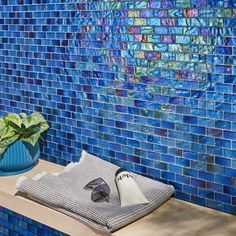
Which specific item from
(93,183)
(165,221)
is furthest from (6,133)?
(165,221)

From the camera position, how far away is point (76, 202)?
1272mm

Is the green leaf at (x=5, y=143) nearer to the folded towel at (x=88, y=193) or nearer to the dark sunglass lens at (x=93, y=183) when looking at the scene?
the folded towel at (x=88, y=193)

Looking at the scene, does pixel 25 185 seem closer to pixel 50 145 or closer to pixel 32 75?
pixel 50 145

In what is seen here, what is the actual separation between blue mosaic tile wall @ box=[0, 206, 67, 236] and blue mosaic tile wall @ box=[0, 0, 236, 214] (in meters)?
0.22

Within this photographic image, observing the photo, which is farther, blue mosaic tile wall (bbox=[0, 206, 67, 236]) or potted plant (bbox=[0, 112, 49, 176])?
blue mosaic tile wall (bbox=[0, 206, 67, 236])

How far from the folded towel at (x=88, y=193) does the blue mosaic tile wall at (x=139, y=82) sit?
0.05 m

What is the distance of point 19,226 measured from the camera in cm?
176

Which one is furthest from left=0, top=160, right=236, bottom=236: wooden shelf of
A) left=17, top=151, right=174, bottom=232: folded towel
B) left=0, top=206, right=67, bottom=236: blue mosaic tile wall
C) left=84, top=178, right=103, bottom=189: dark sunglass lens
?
left=0, top=206, right=67, bottom=236: blue mosaic tile wall

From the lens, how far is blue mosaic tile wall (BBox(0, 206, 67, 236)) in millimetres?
1671

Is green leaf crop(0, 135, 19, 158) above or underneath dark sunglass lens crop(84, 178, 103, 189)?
above

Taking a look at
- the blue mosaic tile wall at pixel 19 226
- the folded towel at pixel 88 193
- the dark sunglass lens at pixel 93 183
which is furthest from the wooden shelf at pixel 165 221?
the blue mosaic tile wall at pixel 19 226

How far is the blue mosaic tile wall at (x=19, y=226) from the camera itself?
1671 mm

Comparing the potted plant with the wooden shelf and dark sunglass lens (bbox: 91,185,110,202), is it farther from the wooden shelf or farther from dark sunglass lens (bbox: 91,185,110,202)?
dark sunglass lens (bbox: 91,185,110,202)

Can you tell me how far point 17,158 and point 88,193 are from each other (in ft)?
1.03
